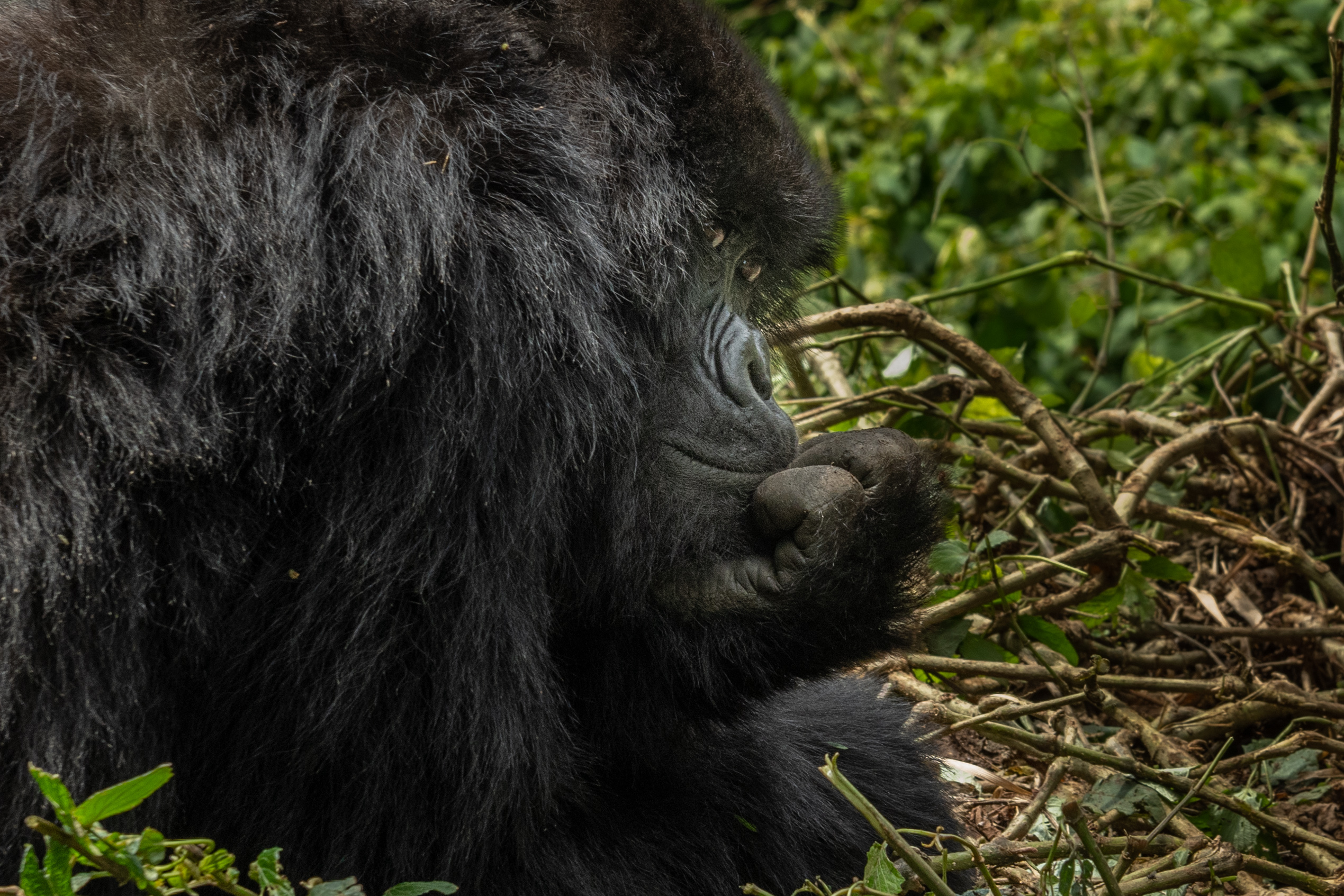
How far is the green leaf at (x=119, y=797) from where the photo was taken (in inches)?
39.5

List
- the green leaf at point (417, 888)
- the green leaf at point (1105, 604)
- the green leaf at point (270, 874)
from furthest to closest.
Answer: the green leaf at point (1105, 604), the green leaf at point (417, 888), the green leaf at point (270, 874)

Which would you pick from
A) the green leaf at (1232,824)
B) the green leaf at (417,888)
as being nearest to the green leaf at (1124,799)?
the green leaf at (1232,824)

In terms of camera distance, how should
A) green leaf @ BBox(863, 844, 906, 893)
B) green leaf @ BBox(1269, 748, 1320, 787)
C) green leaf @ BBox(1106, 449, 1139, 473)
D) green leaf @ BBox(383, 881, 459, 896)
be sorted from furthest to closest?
green leaf @ BBox(1106, 449, 1139, 473) → green leaf @ BBox(1269, 748, 1320, 787) → green leaf @ BBox(863, 844, 906, 893) → green leaf @ BBox(383, 881, 459, 896)

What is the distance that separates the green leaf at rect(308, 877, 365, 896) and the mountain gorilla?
23 centimetres

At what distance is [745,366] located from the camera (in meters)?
1.68

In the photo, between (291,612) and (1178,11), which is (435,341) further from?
(1178,11)

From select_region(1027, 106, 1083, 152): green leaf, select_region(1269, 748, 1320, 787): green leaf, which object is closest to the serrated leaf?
select_region(1027, 106, 1083, 152): green leaf

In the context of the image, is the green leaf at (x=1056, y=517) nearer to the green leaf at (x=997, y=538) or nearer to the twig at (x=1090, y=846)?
the green leaf at (x=997, y=538)

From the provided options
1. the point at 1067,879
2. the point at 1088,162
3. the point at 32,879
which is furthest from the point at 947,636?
the point at 1088,162

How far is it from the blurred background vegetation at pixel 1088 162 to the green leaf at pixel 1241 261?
2.89 feet

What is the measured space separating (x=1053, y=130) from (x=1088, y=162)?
7.47ft

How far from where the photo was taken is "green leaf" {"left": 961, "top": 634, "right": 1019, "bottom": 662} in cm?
213

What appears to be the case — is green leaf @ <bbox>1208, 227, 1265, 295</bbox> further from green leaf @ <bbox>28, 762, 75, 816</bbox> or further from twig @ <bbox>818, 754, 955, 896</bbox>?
green leaf @ <bbox>28, 762, 75, 816</bbox>

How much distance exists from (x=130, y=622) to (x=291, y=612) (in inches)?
6.3
